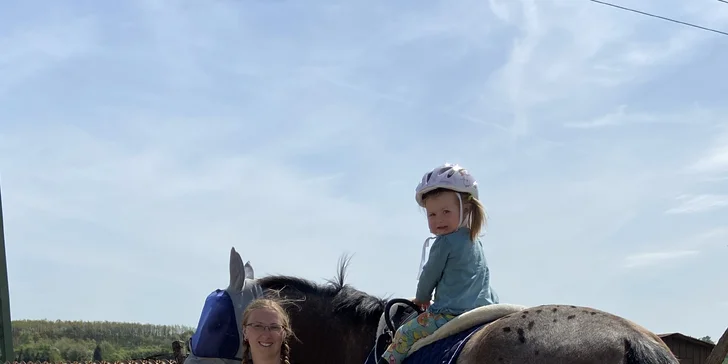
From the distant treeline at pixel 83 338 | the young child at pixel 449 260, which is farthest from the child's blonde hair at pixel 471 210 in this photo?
the distant treeline at pixel 83 338

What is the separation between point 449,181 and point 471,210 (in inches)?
9.6

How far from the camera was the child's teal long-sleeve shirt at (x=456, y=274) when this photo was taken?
4.12m

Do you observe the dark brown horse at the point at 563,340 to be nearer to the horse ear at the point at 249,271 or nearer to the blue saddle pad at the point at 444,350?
the blue saddle pad at the point at 444,350

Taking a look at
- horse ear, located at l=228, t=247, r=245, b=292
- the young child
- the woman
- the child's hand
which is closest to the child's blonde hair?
the young child

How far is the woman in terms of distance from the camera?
13.2ft

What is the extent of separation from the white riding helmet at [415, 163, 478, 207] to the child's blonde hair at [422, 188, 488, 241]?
0.03m

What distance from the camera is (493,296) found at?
4.37 metres

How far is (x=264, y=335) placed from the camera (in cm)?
404

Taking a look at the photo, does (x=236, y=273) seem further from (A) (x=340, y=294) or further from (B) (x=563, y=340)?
(B) (x=563, y=340)

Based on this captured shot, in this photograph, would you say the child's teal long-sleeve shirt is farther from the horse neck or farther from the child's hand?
the horse neck

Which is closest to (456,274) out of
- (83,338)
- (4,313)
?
(4,313)

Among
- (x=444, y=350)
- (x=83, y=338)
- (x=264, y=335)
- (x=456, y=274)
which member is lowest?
(x=444, y=350)

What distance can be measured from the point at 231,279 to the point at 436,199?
1.67 metres

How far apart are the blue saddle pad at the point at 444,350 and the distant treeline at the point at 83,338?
954 centimetres
